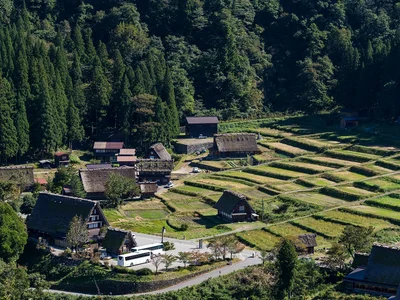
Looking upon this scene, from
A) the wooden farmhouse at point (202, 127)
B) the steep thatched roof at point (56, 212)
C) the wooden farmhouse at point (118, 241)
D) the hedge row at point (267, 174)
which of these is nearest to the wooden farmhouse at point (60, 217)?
the steep thatched roof at point (56, 212)

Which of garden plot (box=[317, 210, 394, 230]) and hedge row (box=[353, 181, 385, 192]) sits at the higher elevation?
hedge row (box=[353, 181, 385, 192])

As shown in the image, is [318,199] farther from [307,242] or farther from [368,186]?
[307,242]


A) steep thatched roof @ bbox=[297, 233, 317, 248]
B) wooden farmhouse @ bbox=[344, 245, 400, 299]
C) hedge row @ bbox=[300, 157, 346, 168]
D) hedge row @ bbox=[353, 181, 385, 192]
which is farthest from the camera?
hedge row @ bbox=[300, 157, 346, 168]

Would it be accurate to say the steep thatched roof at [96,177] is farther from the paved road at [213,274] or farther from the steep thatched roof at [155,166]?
the paved road at [213,274]

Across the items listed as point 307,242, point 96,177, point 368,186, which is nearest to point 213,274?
point 307,242

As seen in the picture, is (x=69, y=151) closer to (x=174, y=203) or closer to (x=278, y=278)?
(x=174, y=203)

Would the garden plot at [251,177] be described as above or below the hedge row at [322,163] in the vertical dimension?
→ below

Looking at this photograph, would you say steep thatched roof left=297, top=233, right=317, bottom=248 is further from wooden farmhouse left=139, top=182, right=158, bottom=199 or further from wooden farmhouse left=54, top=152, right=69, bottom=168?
wooden farmhouse left=54, top=152, right=69, bottom=168

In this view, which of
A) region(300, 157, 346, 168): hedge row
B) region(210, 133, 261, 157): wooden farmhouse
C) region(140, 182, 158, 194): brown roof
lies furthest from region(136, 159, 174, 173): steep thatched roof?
region(300, 157, 346, 168): hedge row
